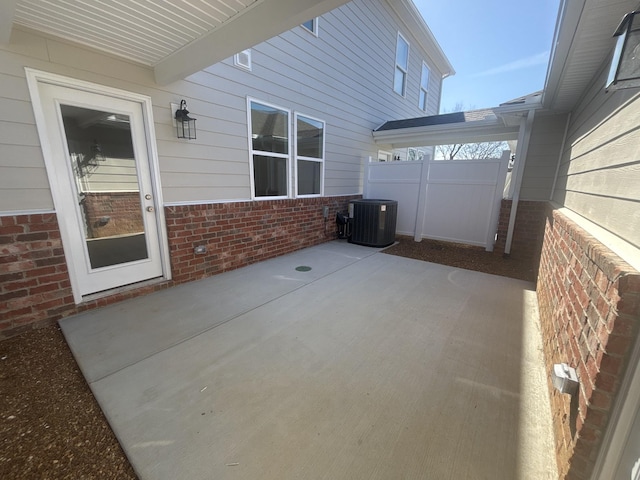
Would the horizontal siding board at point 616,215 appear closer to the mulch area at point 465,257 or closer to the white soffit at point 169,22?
the white soffit at point 169,22

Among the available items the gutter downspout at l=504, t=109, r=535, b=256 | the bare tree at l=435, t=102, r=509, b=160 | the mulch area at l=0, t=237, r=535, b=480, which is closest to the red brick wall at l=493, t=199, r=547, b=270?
the gutter downspout at l=504, t=109, r=535, b=256

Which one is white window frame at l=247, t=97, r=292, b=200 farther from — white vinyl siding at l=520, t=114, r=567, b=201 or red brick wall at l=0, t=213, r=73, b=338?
white vinyl siding at l=520, t=114, r=567, b=201

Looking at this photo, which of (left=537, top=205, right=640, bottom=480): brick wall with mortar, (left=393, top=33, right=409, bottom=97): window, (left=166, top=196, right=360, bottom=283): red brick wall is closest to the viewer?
(left=537, top=205, right=640, bottom=480): brick wall with mortar

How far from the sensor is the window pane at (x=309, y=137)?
4953 mm

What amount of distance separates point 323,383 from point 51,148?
3190mm

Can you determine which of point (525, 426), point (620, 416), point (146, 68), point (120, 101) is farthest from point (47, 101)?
point (525, 426)

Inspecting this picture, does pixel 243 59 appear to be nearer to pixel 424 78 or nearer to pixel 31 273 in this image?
pixel 31 273

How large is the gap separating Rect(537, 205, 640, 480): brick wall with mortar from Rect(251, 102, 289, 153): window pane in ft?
13.2

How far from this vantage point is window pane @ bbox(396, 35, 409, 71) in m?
7.73

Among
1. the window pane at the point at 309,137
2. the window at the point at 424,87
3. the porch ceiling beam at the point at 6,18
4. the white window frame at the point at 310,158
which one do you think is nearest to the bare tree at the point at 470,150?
the window at the point at 424,87

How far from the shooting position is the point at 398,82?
819cm

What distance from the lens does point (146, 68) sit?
2.90 meters

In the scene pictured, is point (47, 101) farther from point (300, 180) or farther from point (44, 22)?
point (300, 180)

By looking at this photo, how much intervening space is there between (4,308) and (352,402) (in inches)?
121
